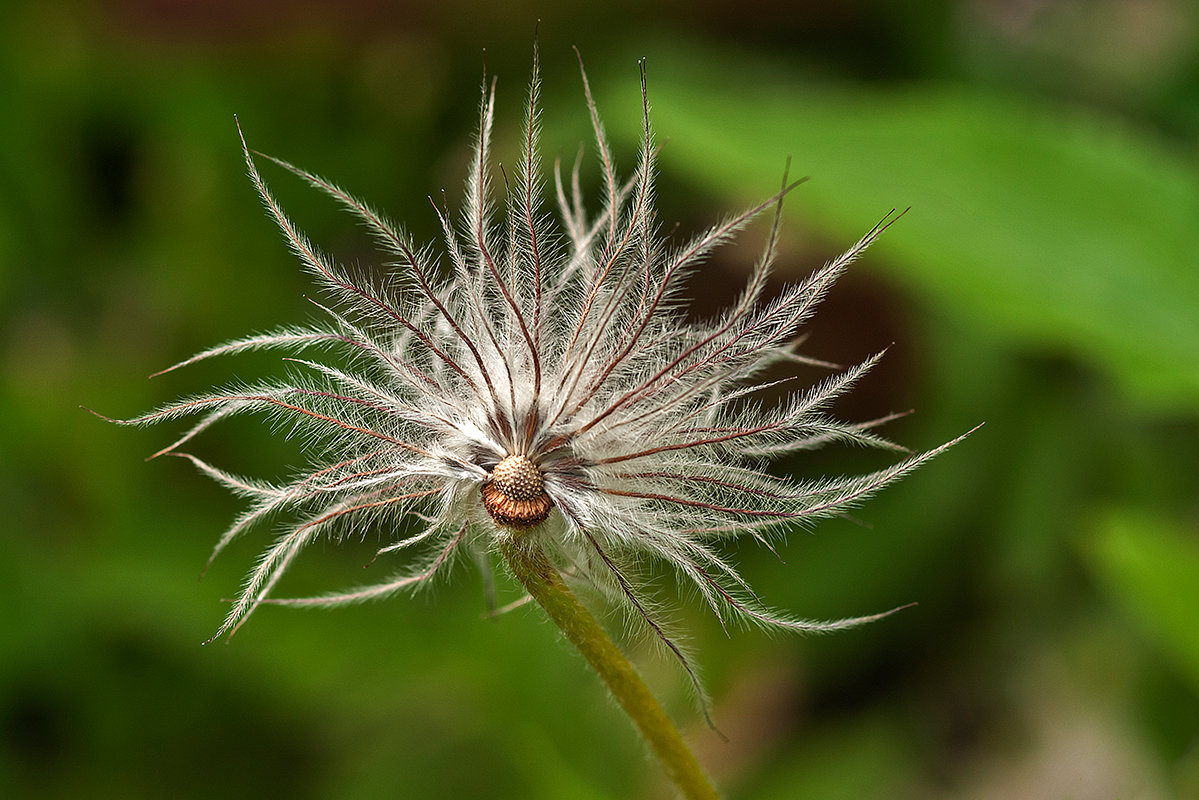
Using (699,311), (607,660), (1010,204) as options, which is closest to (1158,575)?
(1010,204)

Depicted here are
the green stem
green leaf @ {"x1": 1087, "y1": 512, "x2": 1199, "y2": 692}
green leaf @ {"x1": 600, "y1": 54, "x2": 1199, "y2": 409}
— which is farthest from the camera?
green leaf @ {"x1": 600, "y1": 54, "x2": 1199, "y2": 409}

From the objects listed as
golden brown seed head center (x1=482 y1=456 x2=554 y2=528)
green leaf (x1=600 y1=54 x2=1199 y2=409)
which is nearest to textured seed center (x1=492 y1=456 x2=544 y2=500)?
golden brown seed head center (x1=482 y1=456 x2=554 y2=528)

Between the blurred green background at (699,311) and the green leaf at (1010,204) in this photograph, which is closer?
the green leaf at (1010,204)

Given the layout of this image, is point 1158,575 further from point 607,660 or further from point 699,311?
point 699,311

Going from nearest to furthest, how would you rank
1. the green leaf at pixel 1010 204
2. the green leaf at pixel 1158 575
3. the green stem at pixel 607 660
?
the green stem at pixel 607 660 → the green leaf at pixel 1158 575 → the green leaf at pixel 1010 204

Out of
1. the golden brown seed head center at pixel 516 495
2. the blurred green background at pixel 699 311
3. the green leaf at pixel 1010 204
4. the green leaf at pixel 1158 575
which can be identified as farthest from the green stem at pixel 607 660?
the green leaf at pixel 1010 204

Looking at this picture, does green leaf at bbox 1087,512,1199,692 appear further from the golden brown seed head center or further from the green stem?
the golden brown seed head center

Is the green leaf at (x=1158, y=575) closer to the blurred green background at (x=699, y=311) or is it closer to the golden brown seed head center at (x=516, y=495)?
the blurred green background at (x=699, y=311)

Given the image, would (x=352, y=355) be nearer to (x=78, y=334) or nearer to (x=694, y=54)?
(x=78, y=334)
